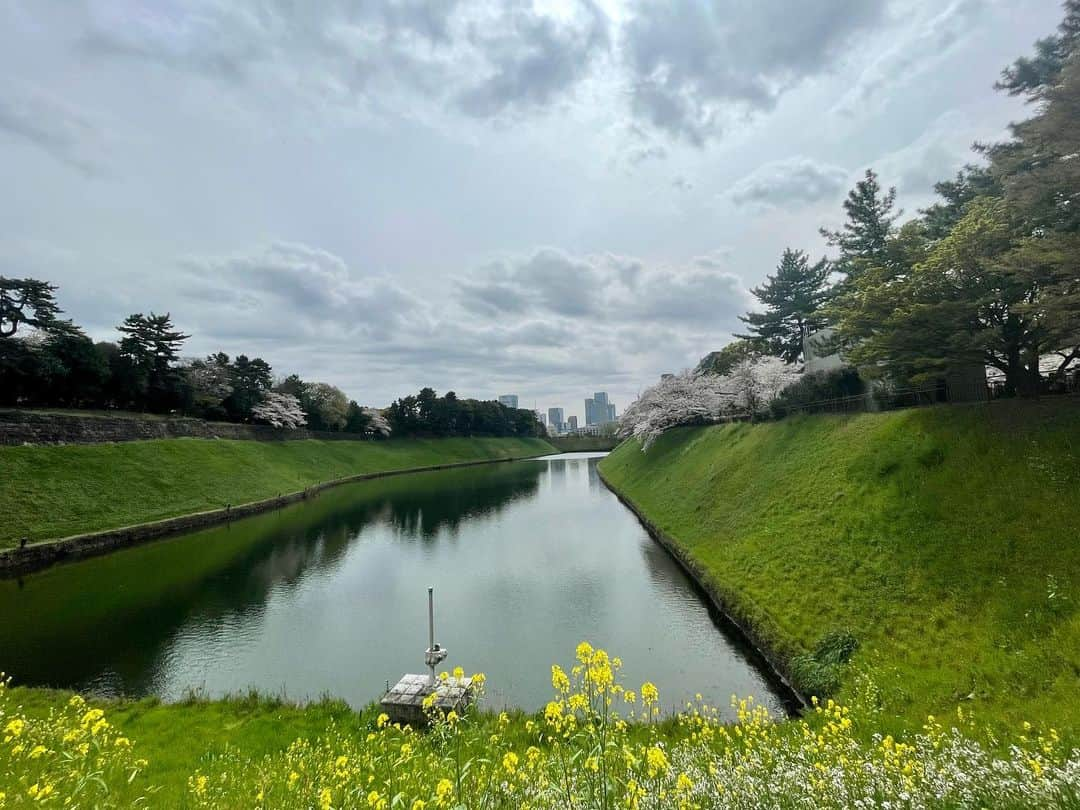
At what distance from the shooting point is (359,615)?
14.6 meters

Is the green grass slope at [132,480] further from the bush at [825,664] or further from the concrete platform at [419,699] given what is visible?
the bush at [825,664]

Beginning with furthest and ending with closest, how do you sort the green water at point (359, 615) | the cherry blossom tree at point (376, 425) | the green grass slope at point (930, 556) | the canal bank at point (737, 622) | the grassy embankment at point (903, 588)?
1. the cherry blossom tree at point (376, 425)
2. the green water at point (359, 615)
3. the canal bank at point (737, 622)
4. the green grass slope at point (930, 556)
5. the grassy embankment at point (903, 588)

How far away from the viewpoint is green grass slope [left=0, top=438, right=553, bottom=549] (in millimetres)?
22844

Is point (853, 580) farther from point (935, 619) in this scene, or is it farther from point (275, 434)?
point (275, 434)

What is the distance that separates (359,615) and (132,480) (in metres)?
24.6

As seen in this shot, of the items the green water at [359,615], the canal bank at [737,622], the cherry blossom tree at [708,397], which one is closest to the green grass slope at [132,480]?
the green water at [359,615]

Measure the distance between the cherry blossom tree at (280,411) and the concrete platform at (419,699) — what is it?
5411 cm

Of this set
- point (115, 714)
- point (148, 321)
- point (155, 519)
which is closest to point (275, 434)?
point (148, 321)

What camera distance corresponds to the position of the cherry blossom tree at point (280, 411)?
5444 centimetres

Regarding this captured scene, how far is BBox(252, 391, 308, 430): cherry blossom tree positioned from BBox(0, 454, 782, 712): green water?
3232 cm

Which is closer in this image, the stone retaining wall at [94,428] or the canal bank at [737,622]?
the canal bank at [737,622]

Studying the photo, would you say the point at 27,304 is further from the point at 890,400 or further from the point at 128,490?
the point at 890,400

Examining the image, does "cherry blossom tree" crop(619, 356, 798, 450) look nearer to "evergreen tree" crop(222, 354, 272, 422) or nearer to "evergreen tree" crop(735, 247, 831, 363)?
"evergreen tree" crop(735, 247, 831, 363)

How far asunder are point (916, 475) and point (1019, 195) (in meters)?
8.23
